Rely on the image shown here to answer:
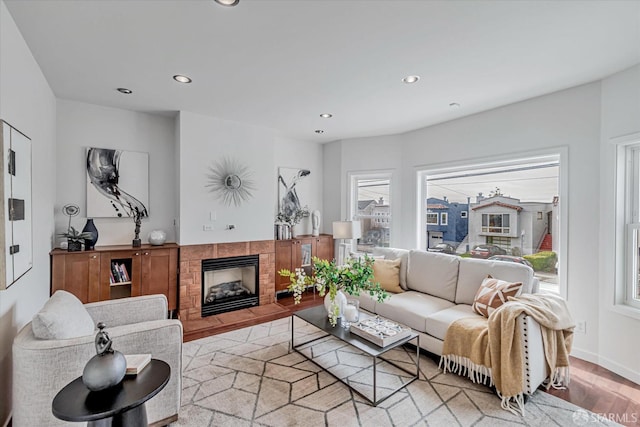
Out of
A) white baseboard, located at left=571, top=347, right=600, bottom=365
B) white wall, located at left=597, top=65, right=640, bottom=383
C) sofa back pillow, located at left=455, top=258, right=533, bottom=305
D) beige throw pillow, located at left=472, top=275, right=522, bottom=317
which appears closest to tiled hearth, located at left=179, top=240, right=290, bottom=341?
sofa back pillow, located at left=455, top=258, right=533, bottom=305

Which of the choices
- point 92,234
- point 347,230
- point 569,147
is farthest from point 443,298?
point 92,234

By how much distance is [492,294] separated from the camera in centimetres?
271

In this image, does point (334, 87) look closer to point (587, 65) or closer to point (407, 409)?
point (587, 65)

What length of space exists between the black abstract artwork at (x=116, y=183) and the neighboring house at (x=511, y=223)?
14.7 ft

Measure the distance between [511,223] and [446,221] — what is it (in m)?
0.86

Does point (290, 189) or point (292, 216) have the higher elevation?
point (290, 189)

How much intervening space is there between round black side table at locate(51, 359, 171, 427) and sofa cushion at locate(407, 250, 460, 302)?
2.83 meters

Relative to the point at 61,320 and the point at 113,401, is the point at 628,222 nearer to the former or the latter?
the point at 113,401

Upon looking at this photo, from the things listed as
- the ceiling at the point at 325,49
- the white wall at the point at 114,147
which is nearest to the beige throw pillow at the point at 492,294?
the ceiling at the point at 325,49

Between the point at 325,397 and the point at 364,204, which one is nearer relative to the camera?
the point at 325,397

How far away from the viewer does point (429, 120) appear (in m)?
4.09

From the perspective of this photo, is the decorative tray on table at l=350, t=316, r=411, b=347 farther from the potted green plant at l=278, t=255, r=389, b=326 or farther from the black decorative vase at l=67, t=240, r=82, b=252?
the black decorative vase at l=67, t=240, r=82, b=252

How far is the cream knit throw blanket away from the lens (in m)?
2.16

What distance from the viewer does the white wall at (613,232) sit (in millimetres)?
2523
